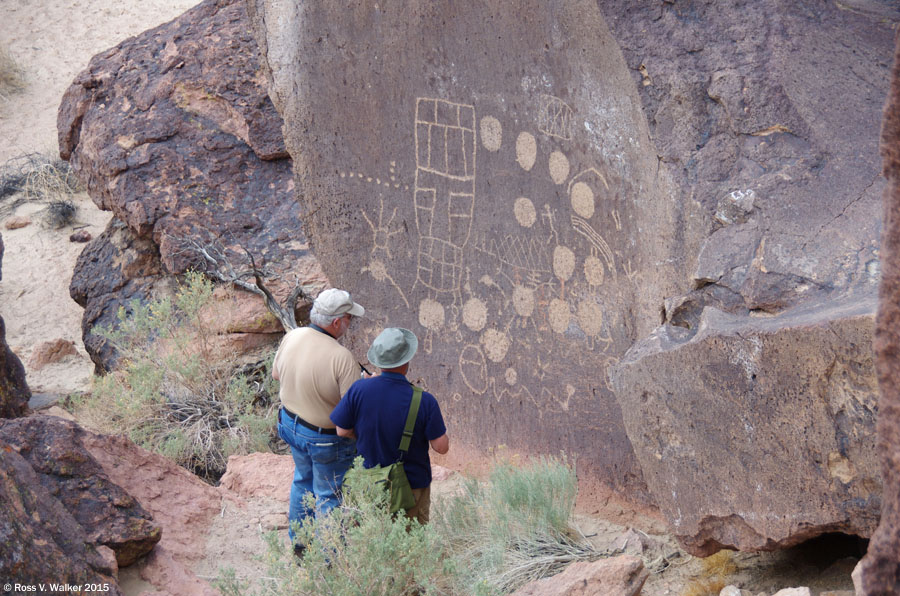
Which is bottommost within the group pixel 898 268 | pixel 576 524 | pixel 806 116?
pixel 576 524

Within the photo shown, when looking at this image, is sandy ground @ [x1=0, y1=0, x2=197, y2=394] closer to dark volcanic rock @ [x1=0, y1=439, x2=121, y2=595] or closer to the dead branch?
the dead branch

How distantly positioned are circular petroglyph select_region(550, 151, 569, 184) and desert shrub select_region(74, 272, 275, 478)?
2578 millimetres

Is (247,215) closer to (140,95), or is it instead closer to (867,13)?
(140,95)

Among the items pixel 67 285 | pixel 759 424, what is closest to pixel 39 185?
pixel 67 285

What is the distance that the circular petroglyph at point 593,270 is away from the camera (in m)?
4.31

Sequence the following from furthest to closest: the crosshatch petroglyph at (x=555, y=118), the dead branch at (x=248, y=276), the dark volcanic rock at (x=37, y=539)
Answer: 1. the dead branch at (x=248, y=276)
2. the crosshatch petroglyph at (x=555, y=118)
3. the dark volcanic rock at (x=37, y=539)

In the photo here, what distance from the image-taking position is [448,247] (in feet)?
16.7

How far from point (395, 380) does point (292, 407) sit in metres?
0.57

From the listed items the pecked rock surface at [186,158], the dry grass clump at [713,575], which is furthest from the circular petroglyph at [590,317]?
the pecked rock surface at [186,158]

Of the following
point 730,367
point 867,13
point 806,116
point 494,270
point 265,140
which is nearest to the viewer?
point 730,367

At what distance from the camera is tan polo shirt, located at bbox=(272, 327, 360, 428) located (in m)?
3.54

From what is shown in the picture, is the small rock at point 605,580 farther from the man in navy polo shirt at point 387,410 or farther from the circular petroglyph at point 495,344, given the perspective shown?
the circular petroglyph at point 495,344

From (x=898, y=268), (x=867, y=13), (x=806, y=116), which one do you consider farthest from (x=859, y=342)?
(x=867, y=13)

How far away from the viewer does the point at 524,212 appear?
4.66m
